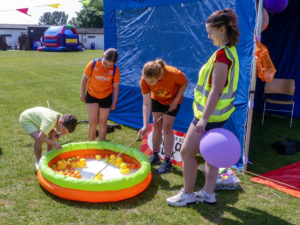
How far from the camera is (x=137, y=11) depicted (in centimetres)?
544

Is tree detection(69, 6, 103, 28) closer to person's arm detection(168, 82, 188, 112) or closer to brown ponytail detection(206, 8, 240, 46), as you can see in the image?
person's arm detection(168, 82, 188, 112)

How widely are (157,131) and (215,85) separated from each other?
1668 millimetres

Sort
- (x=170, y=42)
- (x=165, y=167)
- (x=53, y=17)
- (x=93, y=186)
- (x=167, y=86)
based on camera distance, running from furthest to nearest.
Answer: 1. (x=53, y=17)
2. (x=170, y=42)
3. (x=165, y=167)
4. (x=167, y=86)
5. (x=93, y=186)

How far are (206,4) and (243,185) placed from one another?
2.64 meters

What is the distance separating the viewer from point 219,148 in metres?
2.54

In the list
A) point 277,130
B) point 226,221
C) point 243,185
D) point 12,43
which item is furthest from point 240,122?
point 12,43

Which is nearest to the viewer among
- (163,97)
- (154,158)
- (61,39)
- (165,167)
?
(163,97)

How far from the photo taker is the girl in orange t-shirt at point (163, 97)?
3.26 m

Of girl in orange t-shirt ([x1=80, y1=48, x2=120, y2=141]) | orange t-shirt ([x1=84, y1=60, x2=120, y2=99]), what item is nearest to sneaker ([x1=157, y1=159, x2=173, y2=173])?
girl in orange t-shirt ([x1=80, y1=48, x2=120, y2=141])

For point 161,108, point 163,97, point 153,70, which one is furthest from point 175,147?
point 153,70

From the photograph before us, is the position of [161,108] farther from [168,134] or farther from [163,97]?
[168,134]

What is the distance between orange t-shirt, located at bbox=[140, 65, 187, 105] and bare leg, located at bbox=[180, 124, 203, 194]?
2.99 ft

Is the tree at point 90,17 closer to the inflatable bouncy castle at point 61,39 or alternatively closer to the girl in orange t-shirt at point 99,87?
the inflatable bouncy castle at point 61,39

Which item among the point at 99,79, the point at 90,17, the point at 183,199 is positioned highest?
the point at 90,17
